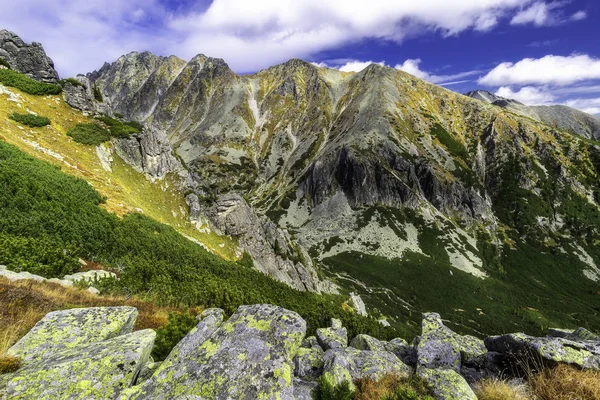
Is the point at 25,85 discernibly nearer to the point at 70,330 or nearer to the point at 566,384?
the point at 70,330

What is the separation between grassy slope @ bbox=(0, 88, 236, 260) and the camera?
36.6m

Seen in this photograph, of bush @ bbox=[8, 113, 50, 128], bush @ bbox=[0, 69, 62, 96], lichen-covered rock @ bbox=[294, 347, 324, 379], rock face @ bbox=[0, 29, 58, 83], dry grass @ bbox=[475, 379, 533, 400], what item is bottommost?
lichen-covered rock @ bbox=[294, 347, 324, 379]

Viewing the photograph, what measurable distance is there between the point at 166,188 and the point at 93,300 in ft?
147

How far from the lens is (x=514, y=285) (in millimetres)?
173125

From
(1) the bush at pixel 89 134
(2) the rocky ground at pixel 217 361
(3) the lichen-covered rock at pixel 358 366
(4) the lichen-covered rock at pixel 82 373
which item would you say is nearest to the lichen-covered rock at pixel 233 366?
(2) the rocky ground at pixel 217 361

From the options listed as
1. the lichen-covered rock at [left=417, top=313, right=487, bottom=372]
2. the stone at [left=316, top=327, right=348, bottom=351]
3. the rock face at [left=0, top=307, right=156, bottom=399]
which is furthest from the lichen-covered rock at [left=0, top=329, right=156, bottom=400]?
the lichen-covered rock at [left=417, top=313, right=487, bottom=372]

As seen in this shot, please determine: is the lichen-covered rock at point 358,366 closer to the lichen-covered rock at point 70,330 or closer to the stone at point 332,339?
the stone at point 332,339

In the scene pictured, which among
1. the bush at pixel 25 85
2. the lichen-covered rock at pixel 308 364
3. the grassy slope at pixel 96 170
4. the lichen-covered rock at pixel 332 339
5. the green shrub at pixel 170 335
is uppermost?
the bush at pixel 25 85

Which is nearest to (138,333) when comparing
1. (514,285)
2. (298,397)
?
(298,397)

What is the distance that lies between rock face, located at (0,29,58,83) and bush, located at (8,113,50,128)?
39.5 metres

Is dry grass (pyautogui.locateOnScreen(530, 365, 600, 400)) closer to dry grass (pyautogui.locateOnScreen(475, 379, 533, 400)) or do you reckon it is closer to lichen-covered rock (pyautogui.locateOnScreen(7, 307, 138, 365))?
dry grass (pyautogui.locateOnScreen(475, 379, 533, 400))

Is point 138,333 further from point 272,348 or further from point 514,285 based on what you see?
point 514,285

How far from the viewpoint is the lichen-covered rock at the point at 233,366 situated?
6.41m

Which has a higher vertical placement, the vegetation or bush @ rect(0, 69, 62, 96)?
bush @ rect(0, 69, 62, 96)
